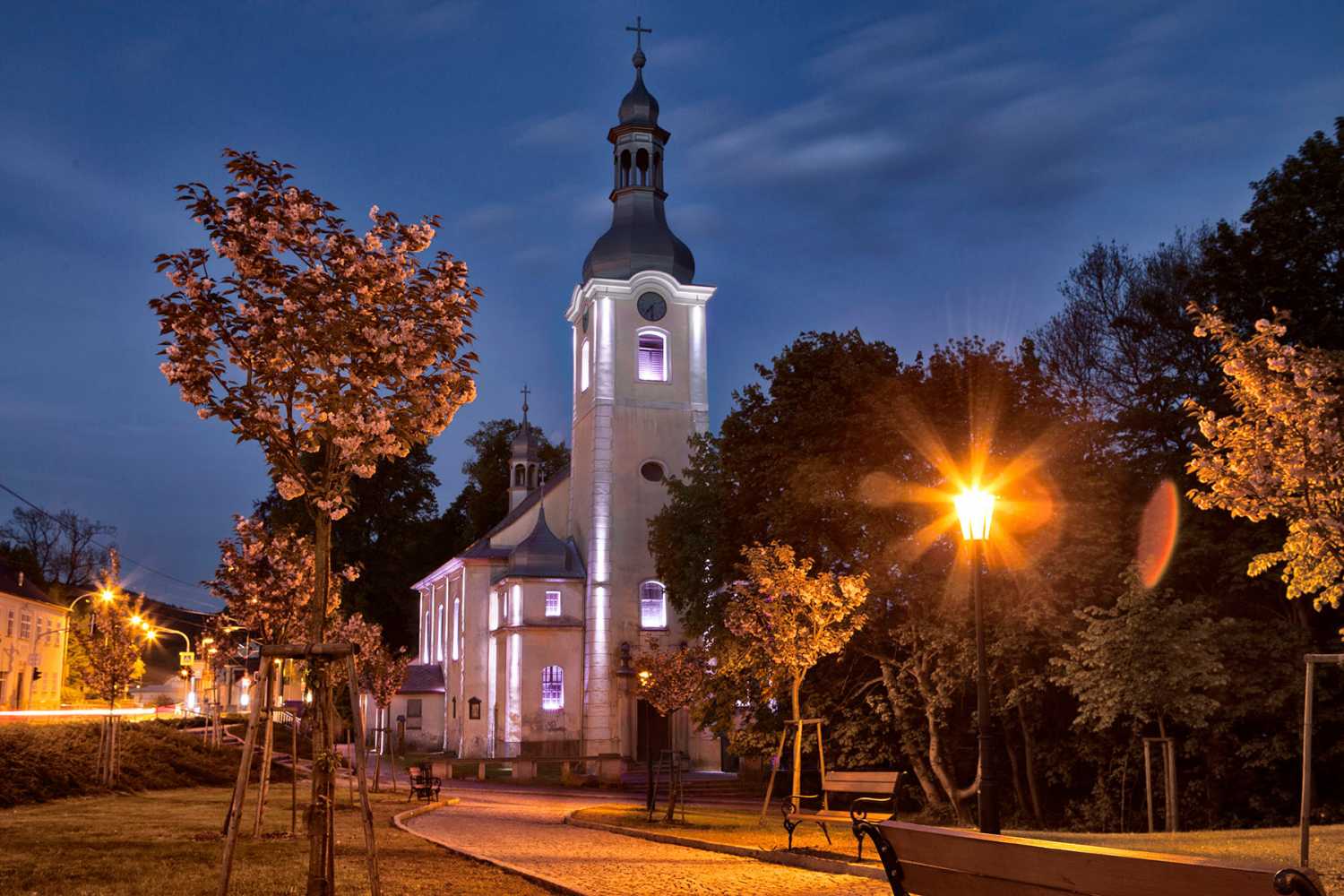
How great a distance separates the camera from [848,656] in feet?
99.7

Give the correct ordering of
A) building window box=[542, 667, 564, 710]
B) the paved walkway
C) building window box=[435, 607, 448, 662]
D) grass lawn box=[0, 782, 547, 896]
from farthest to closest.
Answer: building window box=[435, 607, 448, 662] → building window box=[542, 667, 564, 710] → the paved walkway → grass lawn box=[0, 782, 547, 896]

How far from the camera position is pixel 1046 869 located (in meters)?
5.38

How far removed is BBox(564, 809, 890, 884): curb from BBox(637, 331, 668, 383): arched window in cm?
3089

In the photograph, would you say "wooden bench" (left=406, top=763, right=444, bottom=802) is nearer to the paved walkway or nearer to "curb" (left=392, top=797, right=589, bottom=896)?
the paved walkway

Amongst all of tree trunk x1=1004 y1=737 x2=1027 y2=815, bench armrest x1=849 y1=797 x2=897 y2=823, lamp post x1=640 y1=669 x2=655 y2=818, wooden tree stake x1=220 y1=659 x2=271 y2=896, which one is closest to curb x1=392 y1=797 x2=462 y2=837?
lamp post x1=640 y1=669 x2=655 y2=818

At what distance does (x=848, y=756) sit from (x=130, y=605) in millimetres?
39267

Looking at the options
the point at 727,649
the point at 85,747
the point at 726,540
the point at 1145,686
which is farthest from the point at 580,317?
the point at 1145,686

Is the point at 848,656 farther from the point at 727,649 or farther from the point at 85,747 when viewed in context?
the point at 85,747

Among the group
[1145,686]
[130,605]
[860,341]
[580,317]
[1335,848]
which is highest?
[580,317]

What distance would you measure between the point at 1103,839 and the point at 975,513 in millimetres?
4371

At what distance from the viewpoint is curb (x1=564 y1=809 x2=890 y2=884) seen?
1399 cm

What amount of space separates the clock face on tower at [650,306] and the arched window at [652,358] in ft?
2.22

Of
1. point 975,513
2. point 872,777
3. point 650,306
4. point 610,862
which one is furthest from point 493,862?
point 650,306

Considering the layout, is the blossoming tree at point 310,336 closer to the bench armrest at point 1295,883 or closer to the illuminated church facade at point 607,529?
the bench armrest at point 1295,883
